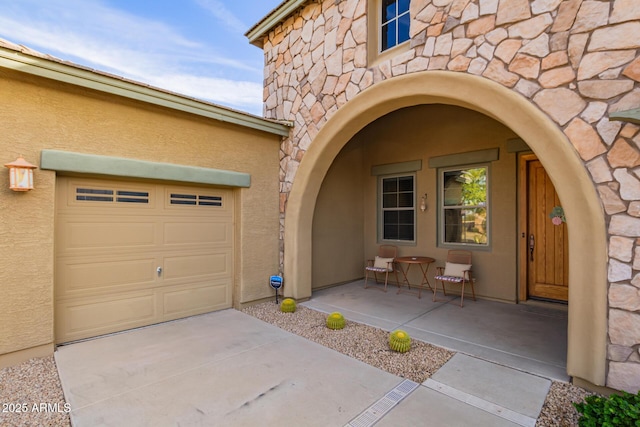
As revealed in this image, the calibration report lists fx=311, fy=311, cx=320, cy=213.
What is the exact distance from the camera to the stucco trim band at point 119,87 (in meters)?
3.41

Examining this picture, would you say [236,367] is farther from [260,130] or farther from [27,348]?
[260,130]

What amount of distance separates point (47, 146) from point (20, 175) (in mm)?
506

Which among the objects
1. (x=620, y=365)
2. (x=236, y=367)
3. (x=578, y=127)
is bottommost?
(x=236, y=367)

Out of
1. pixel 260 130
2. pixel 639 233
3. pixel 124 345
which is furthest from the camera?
pixel 260 130

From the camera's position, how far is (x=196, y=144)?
4984mm

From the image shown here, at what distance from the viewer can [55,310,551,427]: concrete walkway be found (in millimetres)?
2605

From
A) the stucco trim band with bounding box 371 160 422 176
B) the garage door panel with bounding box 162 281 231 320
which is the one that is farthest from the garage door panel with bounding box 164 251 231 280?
the stucco trim band with bounding box 371 160 422 176

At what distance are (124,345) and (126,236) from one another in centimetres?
148

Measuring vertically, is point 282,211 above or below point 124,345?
above

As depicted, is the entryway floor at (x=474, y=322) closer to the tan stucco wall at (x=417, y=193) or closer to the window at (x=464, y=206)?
the tan stucco wall at (x=417, y=193)

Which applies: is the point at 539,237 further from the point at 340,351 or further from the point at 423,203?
the point at 340,351

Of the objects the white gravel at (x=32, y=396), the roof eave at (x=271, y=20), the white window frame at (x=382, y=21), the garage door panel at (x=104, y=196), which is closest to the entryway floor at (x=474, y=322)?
the garage door panel at (x=104, y=196)

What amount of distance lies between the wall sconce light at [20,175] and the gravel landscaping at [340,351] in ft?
6.55

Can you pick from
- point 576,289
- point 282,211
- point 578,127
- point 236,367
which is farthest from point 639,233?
point 282,211
